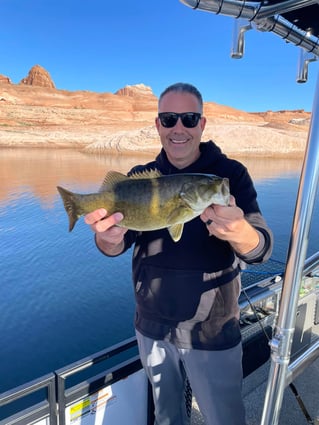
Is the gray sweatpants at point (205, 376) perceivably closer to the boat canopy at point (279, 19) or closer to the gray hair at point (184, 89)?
the gray hair at point (184, 89)

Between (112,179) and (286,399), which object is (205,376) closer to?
(112,179)

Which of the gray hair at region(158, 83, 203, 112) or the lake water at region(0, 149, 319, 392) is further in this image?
the lake water at region(0, 149, 319, 392)

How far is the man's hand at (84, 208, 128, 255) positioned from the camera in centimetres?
162

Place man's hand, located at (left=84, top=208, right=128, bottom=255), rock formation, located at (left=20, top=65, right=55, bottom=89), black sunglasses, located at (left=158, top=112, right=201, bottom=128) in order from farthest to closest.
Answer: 1. rock formation, located at (left=20, top=65, right=55, bottom=89)
2. black sunglasses, located at (left=158, top=112, right=201, bottom=128)
3. man's hand, located at (left=84, top=208, right=128, bottom=255)

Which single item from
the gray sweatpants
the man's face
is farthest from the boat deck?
the man's face

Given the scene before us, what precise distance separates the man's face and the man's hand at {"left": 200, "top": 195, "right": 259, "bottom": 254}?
492mm

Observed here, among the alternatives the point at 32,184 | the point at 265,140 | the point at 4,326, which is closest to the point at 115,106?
the point at 265,140

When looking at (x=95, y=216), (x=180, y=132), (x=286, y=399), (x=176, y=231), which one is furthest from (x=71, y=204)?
(x=286, y=399)

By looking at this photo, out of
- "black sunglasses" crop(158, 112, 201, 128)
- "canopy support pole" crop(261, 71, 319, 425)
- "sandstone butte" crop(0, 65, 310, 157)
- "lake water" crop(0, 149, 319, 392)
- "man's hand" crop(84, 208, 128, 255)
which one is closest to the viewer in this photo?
"canopy support pole" crop(261, 71, 319, 425)

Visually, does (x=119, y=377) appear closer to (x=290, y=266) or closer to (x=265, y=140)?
(x=290, y=266)

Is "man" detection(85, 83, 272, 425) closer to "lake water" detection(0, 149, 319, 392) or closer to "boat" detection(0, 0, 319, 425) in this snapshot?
"boat" detection(0, 0, 319, 425)

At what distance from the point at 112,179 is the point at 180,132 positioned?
47cm

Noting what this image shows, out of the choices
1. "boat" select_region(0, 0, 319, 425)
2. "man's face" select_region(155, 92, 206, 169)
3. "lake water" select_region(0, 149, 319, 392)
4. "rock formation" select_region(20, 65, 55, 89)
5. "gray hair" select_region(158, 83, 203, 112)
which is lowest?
"lake water" select_region(0, 149, 319, 392)

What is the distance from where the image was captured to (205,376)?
1.67 metres
